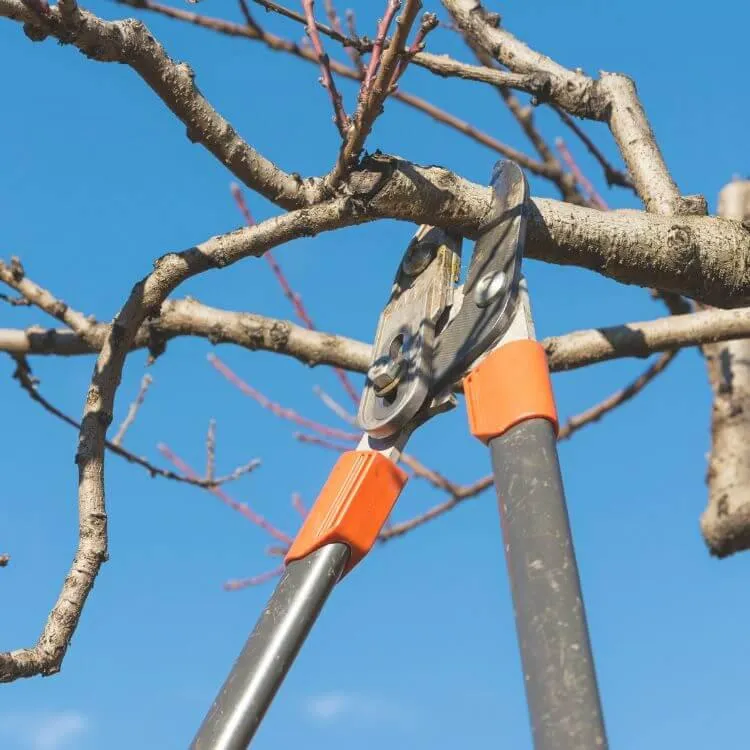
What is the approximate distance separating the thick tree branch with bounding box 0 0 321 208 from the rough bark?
221cm

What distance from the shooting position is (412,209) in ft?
6.33

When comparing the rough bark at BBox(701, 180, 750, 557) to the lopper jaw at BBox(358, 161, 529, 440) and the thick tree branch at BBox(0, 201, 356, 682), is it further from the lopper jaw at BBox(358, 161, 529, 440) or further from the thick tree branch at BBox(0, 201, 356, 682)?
the thick tree branch at BBox(0, 201, 356, 682)

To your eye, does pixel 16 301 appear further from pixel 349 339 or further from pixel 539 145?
pixel 539 145

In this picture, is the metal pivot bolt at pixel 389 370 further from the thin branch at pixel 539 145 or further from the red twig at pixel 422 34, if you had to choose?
the thin branch at pixel 539 145

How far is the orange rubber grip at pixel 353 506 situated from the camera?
1.72 m

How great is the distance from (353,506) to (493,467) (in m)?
0.25

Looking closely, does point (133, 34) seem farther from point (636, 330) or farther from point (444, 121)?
point (444, 121)

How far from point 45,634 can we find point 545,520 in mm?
768

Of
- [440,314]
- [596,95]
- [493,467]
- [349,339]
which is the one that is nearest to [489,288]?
[440,314]

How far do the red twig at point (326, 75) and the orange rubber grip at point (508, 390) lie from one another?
0.45 m

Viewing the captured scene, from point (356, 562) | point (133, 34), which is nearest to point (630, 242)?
point (356, 562)

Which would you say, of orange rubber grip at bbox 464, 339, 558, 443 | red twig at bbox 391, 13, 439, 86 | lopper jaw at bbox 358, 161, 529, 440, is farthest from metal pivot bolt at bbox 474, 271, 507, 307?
red twig at bbox 391, 13, 439, 86

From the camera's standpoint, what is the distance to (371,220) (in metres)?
1.90

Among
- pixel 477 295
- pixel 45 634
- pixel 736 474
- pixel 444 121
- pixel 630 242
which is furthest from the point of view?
pixel 444 121
